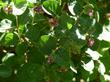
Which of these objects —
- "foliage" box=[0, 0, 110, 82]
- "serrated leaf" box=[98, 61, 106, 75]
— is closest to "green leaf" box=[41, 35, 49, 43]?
"foliage" box=[0, 0, 110, 82]

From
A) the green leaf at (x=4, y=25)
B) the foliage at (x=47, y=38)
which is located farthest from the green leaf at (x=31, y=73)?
the green leaf at (x=4, y=25)

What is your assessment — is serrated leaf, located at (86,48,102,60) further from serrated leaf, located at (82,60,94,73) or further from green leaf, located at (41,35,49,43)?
green leaf, located at (41,35,49,43)

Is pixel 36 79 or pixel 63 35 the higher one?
pixel 63 35

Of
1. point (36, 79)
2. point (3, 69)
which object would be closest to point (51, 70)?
point (36, 79)

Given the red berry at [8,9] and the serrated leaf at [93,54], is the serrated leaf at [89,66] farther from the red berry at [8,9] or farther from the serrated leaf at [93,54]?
the red berry at [8,9]

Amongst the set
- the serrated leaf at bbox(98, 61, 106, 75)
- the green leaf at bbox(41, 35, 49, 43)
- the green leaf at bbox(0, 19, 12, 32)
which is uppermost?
the green leaf at bbox(0, 19, 12, 32)

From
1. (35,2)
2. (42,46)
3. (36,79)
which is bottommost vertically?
(36,79)

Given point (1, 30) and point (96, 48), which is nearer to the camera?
point (1, 30)

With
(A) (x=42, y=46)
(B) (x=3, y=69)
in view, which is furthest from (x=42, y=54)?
(B) (x=3, y=69)

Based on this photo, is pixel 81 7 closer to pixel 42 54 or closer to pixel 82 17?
pixel 82 17
